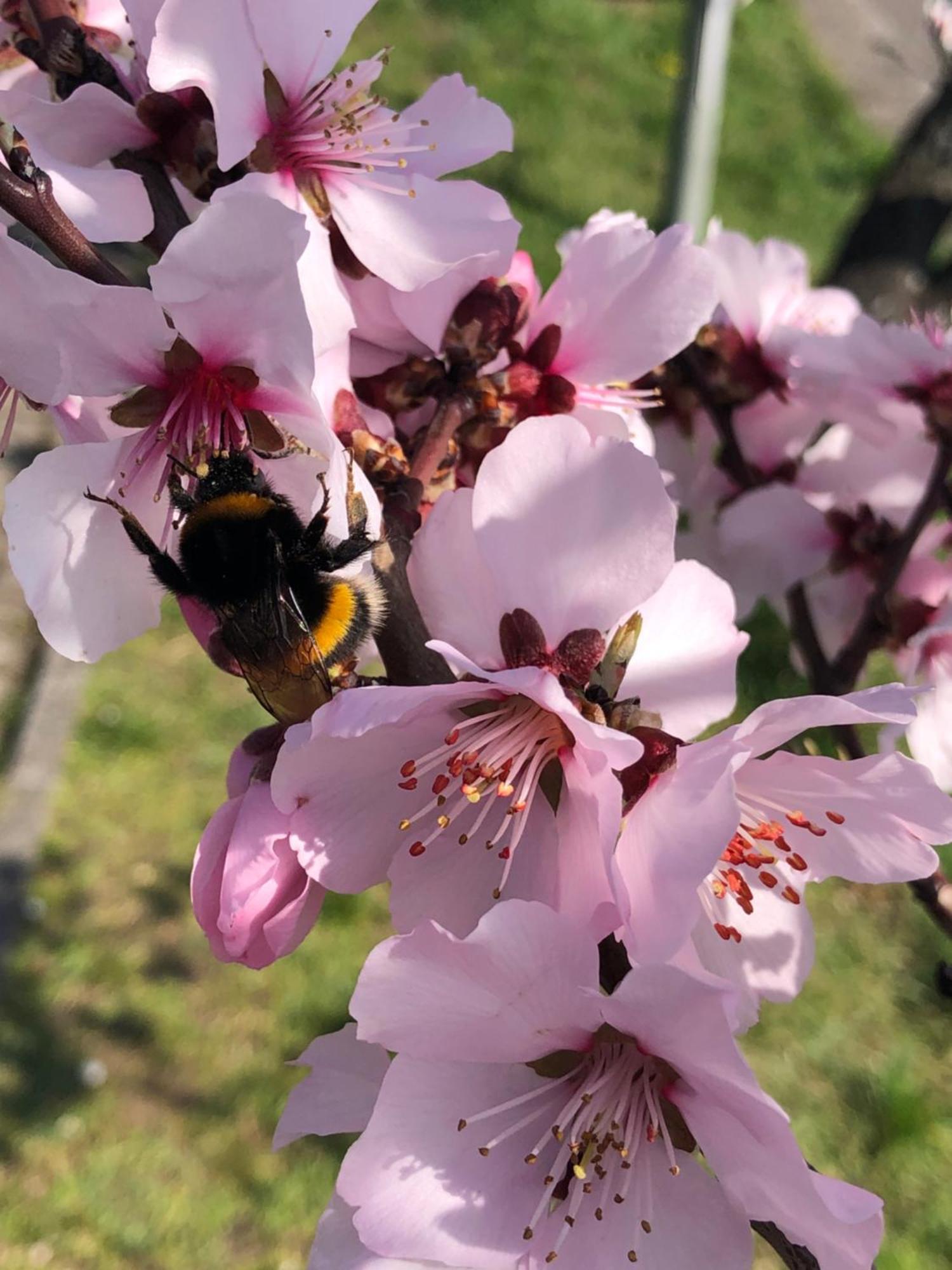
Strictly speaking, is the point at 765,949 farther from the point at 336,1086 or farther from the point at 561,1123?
the point at 336,1086

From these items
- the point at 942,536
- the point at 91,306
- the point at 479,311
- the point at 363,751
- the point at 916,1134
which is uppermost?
the point at 91,306

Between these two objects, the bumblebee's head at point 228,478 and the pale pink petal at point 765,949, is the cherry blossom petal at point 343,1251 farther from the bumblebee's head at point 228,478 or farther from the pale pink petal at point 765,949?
the bumblebee's head at point 228,478

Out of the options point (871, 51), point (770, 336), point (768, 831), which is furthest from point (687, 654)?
point (871, 51)

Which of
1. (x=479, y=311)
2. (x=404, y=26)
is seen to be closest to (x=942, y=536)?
(x=479, y=311)

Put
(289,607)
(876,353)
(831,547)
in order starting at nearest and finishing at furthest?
1. (289,607)
2. (876,353)
3. (831,547)

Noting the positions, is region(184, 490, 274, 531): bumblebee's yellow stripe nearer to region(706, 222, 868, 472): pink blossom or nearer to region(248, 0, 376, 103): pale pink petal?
region(248, 0, 376, 103): pale pink petal

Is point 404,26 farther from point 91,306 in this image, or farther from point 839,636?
point 91,306
